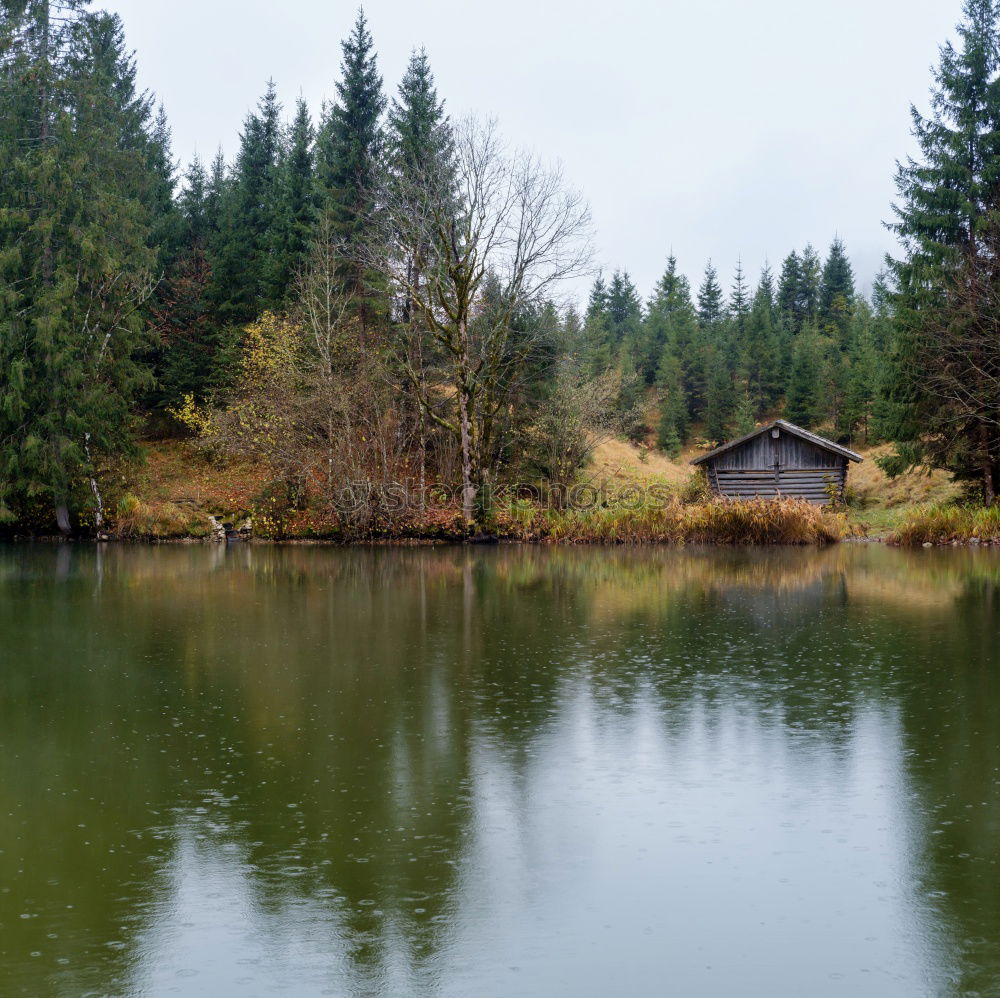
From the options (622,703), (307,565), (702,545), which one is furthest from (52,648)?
(702,545)

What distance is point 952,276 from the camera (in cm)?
Answer: 3619

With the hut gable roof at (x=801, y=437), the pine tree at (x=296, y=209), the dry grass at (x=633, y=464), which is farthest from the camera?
the dry grass at (x=633, y=464)

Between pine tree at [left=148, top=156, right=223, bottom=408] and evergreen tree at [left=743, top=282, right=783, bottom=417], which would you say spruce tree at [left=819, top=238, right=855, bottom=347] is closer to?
evergreen tree at [left=743, top=282, right=783, bottom=417]

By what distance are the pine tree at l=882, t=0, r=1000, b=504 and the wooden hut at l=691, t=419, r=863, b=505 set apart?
3583mm

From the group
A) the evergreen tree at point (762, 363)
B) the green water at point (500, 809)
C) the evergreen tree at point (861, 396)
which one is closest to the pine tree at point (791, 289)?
the evergreen tree at point (762, 363)

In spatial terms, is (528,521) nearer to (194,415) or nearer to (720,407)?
(194,415)

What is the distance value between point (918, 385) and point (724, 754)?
100.0 ft

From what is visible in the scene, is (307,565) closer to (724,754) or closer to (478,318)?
(478,318)

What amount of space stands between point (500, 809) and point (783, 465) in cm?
3637

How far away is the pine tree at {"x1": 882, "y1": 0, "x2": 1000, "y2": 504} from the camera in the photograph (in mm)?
35188

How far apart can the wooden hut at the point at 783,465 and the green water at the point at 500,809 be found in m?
26.7

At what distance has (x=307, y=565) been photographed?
2611 centimetres

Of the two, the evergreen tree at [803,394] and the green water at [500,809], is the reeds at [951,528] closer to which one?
the green water at [500,809]

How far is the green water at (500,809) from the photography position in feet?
16.0
